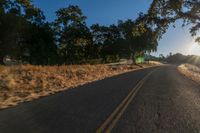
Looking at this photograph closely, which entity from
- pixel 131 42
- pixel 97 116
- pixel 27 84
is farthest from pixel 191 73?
pixel 131 42

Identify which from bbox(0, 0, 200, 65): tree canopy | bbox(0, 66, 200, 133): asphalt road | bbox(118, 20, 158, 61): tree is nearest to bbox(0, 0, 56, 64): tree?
bbox(0, 0, 200, 65): tree canopy

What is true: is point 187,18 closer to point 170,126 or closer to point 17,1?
point 170,126

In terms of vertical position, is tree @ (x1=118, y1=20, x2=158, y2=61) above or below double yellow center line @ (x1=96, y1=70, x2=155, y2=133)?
above

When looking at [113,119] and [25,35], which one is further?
[25,35]

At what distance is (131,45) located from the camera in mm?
76312

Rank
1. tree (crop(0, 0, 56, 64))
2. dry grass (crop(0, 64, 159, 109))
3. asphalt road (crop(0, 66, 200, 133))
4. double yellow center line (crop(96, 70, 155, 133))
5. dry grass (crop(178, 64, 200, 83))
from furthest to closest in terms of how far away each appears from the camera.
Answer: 1. tree (crop(0, 0, 56, 64))
2. dry grass (crop(178, 64, 200, 83))
3. dry grass (crop(0, 64, 159, 109))
4. asphalt road (crop(0, 66, 200, 133))
5. double yellow center line (crop(96, 70, 155, 133))

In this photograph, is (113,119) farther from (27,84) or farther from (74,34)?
(74,34)

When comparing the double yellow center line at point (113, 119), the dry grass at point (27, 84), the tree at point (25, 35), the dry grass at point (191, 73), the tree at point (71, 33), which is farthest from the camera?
the tree at point (71, 33)

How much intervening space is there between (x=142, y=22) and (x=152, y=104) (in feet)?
52.9

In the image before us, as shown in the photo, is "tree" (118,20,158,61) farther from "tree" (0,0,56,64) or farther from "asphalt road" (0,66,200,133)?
"asphalt road" (0,66,200,133)

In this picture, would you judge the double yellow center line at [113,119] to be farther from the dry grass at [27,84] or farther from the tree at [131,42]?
the tree at [131,42]

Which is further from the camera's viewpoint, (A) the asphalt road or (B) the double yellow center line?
(A) the asphalt road

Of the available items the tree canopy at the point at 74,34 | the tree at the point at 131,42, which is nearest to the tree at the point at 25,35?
the tree canopy at the point at 74,34

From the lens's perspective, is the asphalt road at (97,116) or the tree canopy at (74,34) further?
the tree canopy at (74,34)
